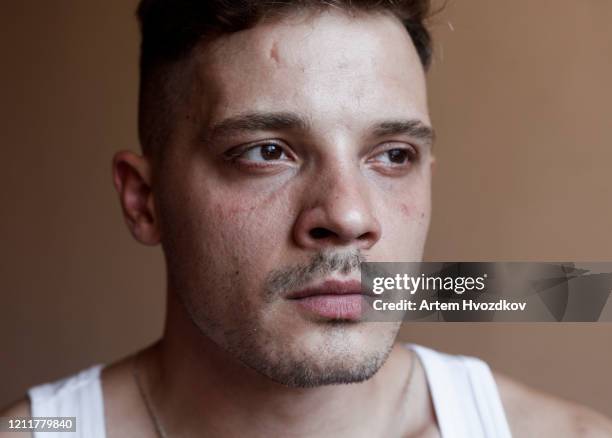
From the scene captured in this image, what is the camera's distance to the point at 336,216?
39.3 inches

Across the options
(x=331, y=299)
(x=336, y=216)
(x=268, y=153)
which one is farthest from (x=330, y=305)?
(x=268, y=153)

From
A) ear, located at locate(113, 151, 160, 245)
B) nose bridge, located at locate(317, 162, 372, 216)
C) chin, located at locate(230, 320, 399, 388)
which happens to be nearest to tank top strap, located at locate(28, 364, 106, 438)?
ear, located at locate(113, 151, 160, 245)

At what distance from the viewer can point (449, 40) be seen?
169cm

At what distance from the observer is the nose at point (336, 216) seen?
39.6 inches

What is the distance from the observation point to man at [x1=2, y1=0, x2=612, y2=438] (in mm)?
1043

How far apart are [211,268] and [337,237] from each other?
226 mm

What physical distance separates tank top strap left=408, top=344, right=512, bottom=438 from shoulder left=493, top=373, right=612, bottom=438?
0.03 meters

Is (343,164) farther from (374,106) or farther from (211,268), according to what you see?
(211,268)

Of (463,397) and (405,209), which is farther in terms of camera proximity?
(463,397)

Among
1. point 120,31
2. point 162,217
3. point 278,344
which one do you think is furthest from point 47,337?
point 278,344

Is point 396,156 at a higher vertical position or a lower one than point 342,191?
higher

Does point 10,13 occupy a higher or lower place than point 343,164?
higher

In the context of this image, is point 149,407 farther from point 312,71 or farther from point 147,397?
point 312,71

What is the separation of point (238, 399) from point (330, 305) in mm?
327
